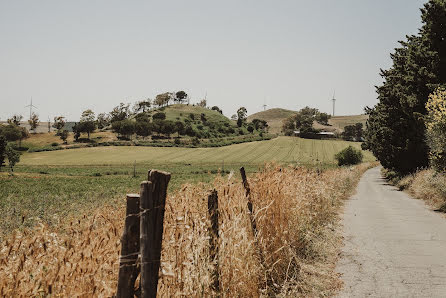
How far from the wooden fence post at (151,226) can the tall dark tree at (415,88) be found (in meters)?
23.1

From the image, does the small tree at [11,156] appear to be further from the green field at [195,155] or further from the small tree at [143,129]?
the small tree at [143,129]

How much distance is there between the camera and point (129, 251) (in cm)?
282

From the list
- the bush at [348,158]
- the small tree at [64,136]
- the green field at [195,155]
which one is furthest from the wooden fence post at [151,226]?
the small tree at [64,136]

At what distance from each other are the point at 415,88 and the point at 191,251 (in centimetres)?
2940

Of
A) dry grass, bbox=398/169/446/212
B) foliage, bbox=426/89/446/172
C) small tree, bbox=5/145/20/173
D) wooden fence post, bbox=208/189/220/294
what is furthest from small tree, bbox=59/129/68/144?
wooden fence post, bbox=208/189/220/294

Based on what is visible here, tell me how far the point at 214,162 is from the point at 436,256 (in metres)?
76.9

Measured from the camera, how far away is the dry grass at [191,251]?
9.91 feet

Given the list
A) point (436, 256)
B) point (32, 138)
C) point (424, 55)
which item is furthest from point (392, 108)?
point (32, 138)

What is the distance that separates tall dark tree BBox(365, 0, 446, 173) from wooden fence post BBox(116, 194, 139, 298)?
23.2 metres

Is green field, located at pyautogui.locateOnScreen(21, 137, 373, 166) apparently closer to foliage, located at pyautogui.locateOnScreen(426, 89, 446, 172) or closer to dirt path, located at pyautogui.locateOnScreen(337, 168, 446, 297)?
Result: foliage, located at pyautogui.locateOnScreen(426, 89, 446, 172)

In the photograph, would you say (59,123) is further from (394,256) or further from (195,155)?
(394,256)

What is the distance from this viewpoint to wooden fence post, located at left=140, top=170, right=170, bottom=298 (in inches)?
111

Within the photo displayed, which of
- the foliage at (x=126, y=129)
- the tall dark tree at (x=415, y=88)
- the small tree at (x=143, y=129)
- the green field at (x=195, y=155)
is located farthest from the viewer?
the small tree at (x=143, y=129)

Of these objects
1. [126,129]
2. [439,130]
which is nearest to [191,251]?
[439,130]
